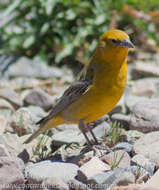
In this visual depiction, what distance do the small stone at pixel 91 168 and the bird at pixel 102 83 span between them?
A: 0.65 meters

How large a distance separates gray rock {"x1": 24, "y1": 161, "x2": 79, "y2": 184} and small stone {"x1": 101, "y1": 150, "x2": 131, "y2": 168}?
0.34 metres

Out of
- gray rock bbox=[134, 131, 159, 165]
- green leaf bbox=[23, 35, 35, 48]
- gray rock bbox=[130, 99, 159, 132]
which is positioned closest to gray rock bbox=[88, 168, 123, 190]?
gray rock bbox=[134, 131, 159, 165]

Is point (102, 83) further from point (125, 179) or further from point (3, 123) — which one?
point (3, 123)

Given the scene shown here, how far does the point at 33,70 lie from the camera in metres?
8.07

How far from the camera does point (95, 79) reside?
4.48 meters

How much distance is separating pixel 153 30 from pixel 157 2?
24.3 inches

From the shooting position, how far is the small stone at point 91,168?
148 inches

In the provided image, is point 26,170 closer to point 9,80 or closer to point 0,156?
point 0,156

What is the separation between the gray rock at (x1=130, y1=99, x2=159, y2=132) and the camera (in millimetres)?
5082

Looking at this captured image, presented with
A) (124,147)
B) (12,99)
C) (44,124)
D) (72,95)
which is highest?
(72,95)

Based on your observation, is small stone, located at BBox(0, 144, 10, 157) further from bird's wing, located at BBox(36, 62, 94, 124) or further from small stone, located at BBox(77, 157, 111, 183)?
small stone, located at BBox(77, 157, 111, 183)

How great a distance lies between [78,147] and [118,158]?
2.75 feet

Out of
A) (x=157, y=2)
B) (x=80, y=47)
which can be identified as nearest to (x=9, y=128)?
(x=80, y=47)

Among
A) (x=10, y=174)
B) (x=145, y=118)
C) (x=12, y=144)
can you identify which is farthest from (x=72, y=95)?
(x=10, y=174)
